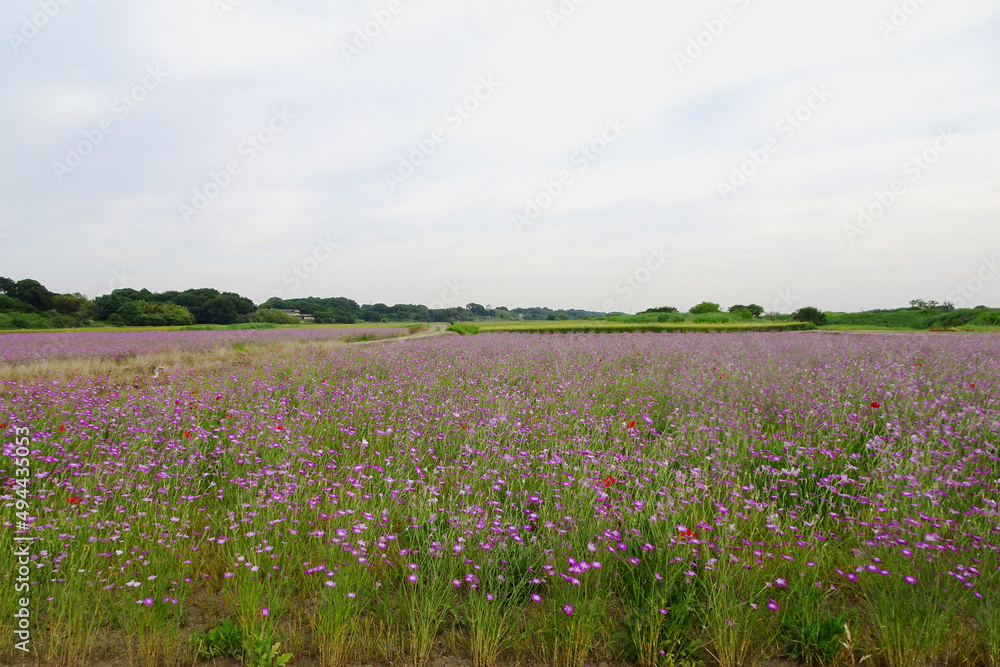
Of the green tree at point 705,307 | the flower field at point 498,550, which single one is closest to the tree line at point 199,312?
the green tree at point 705,307

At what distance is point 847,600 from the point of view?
2.71 m

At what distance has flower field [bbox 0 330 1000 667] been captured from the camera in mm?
2283

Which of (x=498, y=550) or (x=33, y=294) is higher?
(x=33, y=294)

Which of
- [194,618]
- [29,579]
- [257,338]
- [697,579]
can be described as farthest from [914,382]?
[257,338]

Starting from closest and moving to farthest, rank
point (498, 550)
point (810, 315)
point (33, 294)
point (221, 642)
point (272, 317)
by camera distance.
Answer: point (221, 642) < point (498, 550) < point (810, 315) < point (33, 294) < point (272, 317)

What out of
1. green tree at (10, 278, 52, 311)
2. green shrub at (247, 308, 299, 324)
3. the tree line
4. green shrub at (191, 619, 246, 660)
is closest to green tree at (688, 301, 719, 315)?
the tree line

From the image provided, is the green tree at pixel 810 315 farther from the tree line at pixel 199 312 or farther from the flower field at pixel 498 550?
the flower field at pixel 498 550

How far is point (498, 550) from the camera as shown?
269 centimetres

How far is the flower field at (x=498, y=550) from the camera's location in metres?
2.28

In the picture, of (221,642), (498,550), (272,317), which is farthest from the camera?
(272,317)

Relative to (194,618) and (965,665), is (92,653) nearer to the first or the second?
(194,618)

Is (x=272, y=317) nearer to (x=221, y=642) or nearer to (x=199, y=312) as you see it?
(x=199, y=312)

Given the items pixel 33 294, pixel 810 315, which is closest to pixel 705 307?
pixel 810 315

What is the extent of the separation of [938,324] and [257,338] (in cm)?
4739
